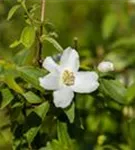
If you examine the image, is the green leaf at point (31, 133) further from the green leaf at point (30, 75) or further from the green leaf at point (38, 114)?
the green leaf at point (30, 75)

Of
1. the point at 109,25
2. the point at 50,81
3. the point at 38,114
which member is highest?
the point at 50,81

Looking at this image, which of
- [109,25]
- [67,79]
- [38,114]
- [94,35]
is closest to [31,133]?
[38,114]

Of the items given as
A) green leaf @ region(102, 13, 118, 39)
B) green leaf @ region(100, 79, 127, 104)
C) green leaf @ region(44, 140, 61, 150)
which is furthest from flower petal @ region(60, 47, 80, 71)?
green leaf @ region(102, 13, 118, 39)

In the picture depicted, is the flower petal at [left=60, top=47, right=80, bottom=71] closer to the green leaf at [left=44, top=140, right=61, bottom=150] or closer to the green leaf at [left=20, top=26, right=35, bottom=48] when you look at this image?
the green leaf at [left=20, top=26, right=35, bottom=48]

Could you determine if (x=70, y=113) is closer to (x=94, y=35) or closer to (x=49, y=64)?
(x=49, y=64)

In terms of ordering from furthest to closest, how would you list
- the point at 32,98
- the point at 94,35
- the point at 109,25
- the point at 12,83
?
1. the point at 94,35
2. the point at 109,25
3. the point at 32,98
4. the point at 12,83

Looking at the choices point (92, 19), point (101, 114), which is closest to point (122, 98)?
point (101, 114)

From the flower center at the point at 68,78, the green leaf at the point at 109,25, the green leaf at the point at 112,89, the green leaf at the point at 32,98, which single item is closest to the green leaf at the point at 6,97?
the green leaf at the point at 32,98

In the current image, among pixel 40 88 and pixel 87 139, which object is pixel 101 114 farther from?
pixel 40 88
